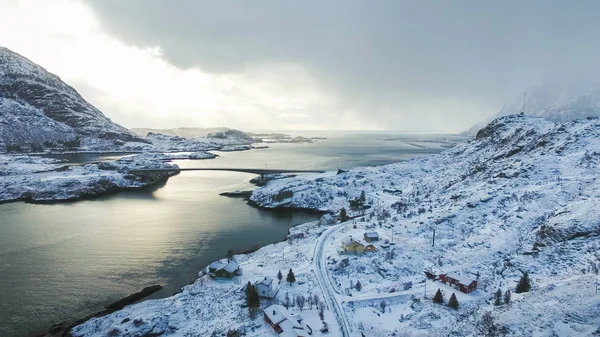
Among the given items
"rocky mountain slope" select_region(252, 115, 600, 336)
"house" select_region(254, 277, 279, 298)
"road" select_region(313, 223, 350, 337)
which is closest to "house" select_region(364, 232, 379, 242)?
"rocky mountain slope" select_region(252, 115, 600, 336)

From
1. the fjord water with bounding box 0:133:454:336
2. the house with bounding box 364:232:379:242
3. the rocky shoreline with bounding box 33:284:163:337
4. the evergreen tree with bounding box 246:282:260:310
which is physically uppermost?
the house with bounding box 364:232:379:242

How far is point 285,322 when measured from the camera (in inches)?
1225

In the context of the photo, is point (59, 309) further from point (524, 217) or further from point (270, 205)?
point (524, 217)

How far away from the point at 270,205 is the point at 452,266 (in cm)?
5816

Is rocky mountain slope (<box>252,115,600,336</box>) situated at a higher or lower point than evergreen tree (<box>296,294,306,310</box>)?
higher

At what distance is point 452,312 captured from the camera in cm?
3241

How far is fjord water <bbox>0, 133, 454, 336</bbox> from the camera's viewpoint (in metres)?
42.2

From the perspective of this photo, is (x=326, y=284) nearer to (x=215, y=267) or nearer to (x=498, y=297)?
(x=215, y=267)

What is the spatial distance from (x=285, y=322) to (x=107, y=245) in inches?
1837

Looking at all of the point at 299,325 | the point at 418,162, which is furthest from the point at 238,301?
the point at 418,162

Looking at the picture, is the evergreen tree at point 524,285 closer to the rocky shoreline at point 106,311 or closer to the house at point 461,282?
the house at point 461,282

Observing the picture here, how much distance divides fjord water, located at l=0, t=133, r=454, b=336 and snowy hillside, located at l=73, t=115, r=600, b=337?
732 centimetres

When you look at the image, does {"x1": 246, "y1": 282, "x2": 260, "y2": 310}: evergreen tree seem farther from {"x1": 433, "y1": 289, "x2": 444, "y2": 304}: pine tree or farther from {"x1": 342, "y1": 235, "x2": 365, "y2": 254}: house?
{"x1": 433, "y1": 289, "x2": 444, "y2": 304}: pine tree

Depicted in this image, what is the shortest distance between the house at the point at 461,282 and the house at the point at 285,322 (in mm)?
17477
